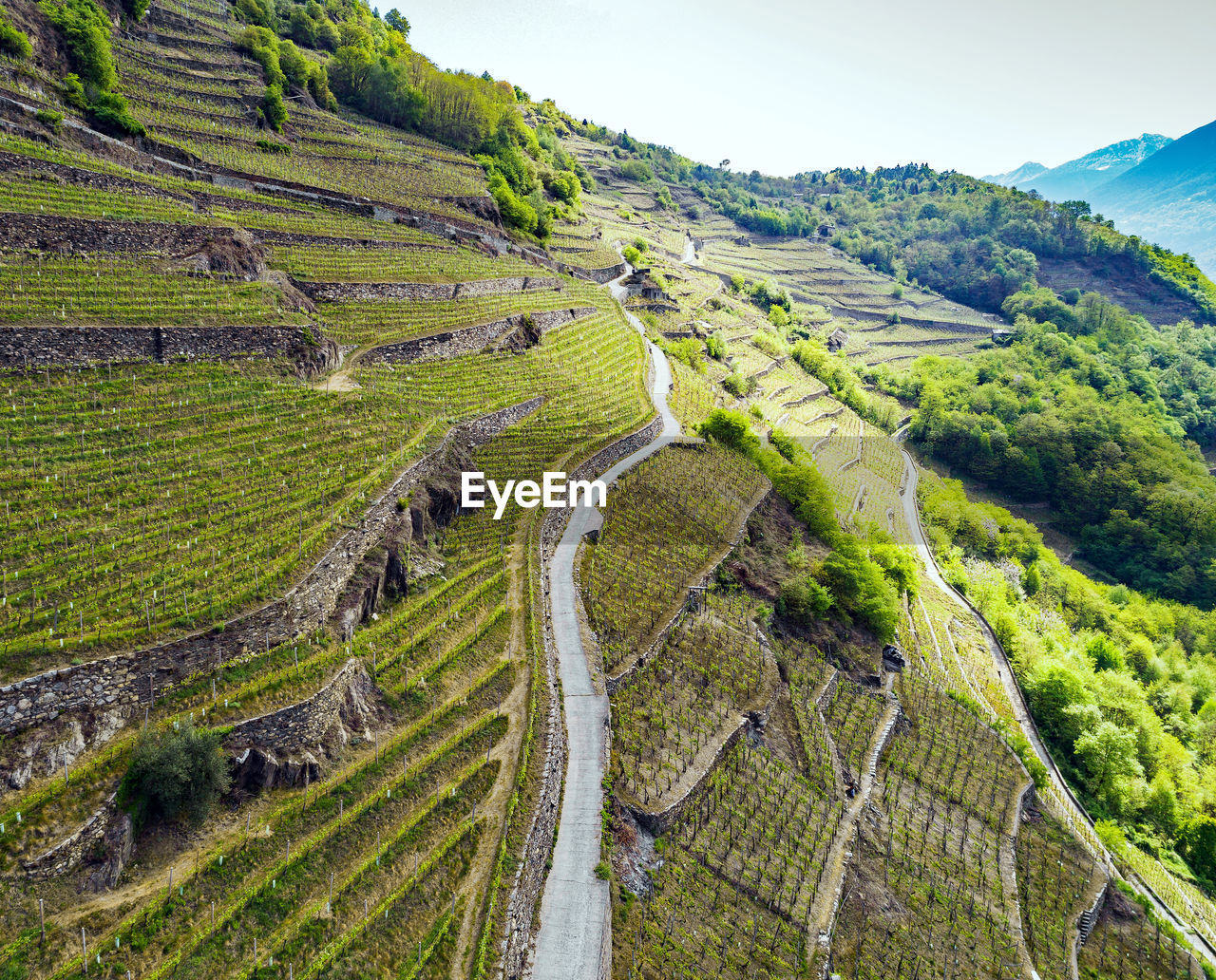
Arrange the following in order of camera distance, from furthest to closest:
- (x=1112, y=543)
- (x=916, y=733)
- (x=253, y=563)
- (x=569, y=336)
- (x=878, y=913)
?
1. (x=1112, y=543)
2. (x=569, y=336)
3. (x=916, y=733)
4. (x=878, y=913)
5. (x=253, y=563)

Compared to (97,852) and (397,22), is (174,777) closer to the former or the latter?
(97,852)

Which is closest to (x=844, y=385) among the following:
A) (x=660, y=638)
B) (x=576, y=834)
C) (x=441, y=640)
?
(x=660, y=638)

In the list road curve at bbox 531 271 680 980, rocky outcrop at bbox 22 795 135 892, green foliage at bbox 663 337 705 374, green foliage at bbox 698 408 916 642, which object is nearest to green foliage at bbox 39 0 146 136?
road curve at bbox 531 271 680 980

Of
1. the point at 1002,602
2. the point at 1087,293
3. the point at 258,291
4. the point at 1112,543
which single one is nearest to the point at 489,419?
the point at 258,291

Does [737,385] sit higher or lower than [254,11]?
lower

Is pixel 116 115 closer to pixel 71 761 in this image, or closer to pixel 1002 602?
pixel 71 761

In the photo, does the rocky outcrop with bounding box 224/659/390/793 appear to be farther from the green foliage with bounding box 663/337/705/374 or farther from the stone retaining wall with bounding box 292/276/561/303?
the green foliage with bounding box 663/337/705/374

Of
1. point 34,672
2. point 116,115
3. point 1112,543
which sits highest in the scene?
point 116,115
